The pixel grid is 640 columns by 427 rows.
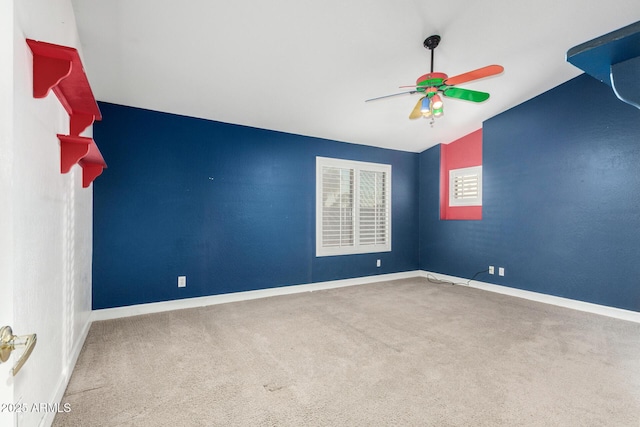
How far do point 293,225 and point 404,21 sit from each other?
289 centimetres

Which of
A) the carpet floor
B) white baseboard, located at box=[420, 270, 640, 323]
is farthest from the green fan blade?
white baseboard, located at box=[420, 270, 640, 323]

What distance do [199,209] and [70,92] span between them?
2291mm

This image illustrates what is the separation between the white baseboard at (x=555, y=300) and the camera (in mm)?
3416

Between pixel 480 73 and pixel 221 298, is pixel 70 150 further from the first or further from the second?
pixel 480 73

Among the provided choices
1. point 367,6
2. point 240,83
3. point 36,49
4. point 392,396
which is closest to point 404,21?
point 367,6

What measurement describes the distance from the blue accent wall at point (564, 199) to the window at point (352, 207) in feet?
4.63

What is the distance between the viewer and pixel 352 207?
5172 millimetres

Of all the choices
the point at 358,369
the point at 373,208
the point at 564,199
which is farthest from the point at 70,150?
the point at 564,199

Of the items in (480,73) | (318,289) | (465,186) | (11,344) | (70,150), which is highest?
(480,73)

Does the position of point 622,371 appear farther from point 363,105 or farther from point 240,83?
point 240,83

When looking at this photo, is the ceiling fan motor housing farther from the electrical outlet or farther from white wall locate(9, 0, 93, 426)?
the electrical outlet

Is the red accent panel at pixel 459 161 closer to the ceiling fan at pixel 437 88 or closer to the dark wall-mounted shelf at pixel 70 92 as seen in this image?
the ceiling fan at pixel 437 88

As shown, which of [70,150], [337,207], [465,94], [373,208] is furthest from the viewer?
[373,208]

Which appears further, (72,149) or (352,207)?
(352,207)
